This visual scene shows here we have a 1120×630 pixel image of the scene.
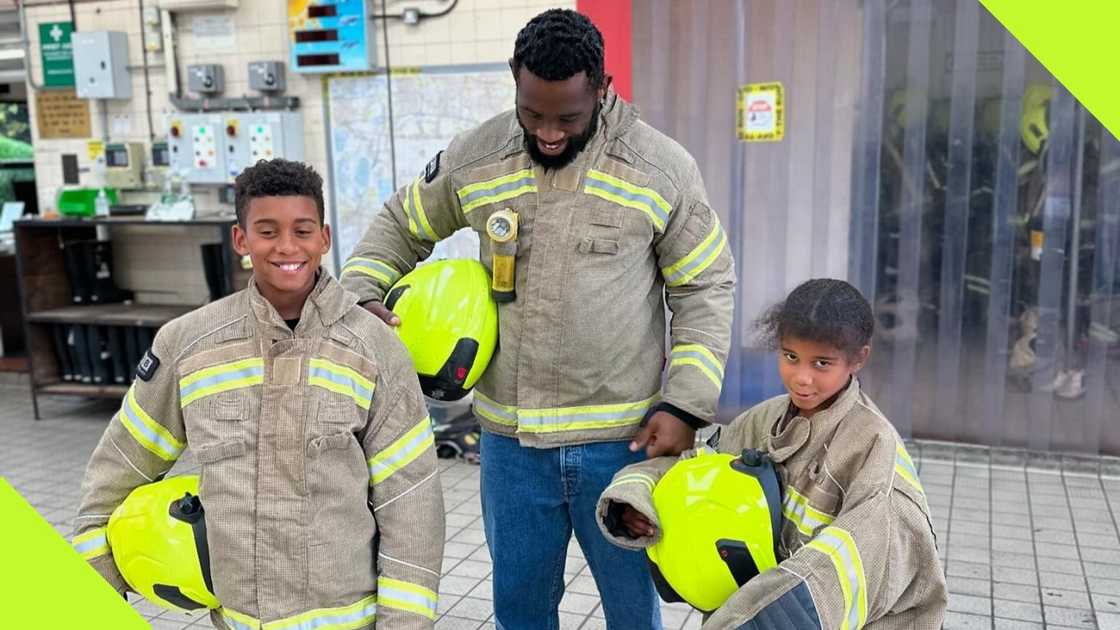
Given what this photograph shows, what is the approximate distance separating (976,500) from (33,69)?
248 inches

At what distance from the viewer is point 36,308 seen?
231 inches

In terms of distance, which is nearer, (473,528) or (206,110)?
(473,528)

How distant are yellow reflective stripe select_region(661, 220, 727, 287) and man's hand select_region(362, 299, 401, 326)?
59 centimetres

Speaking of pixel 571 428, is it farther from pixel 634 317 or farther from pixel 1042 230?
pixel 1042 230

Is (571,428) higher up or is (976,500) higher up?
(571,428)

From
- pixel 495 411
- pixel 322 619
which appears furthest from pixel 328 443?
pixel 495 411

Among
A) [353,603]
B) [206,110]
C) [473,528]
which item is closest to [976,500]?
[473,528]

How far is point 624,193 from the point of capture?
1964 mm

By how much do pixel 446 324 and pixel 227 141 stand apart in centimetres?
428

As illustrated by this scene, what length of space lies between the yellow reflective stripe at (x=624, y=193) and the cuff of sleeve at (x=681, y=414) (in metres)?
0.38

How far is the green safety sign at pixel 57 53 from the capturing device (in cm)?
615

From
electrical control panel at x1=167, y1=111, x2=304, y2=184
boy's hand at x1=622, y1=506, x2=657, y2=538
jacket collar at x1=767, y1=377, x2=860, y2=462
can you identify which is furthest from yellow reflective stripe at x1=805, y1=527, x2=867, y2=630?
electrical control panel at x1=167, y1=111, x2=304, y2=184

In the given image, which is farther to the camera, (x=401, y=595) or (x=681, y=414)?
(x=681, y=414)

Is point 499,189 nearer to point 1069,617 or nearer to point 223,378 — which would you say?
point 223,378
